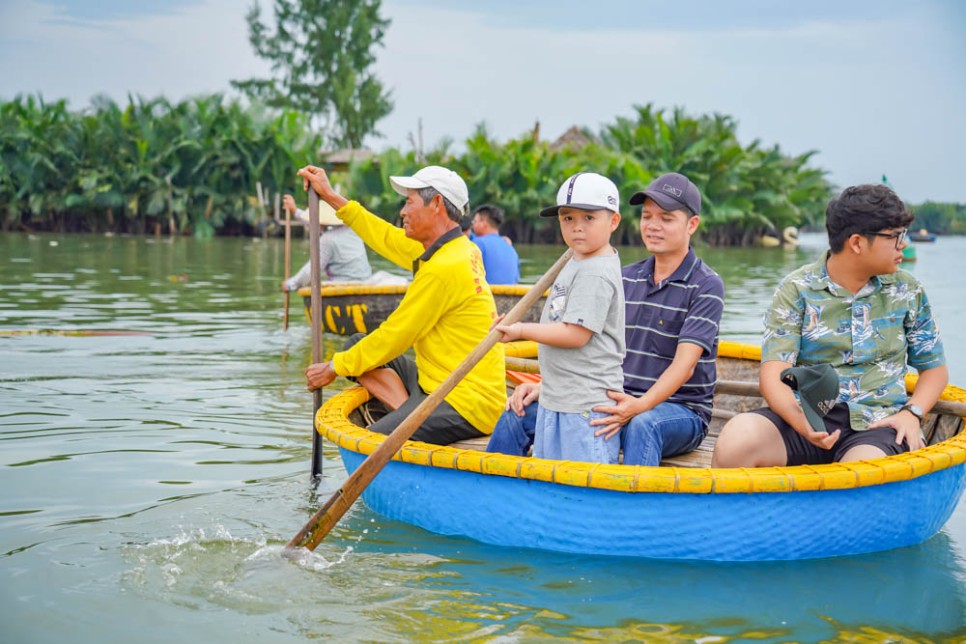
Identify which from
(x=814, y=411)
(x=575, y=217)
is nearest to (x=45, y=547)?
(x=575, y=217)

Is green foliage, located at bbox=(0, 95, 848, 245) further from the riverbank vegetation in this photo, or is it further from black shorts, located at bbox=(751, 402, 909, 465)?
black shorts, located at bbox=(751, 402, 909, 465)

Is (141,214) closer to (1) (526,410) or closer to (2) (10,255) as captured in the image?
(2) (10,255)

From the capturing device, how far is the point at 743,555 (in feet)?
12.0

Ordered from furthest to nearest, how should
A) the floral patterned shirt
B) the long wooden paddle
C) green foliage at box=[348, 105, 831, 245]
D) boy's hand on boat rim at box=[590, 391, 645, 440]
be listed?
green foliage at box=[348, 105, 831, 245]
the long wooden paddle
the floral patterned shirt
boy's hand on boat rim at box=[590, 391, 645, 440]

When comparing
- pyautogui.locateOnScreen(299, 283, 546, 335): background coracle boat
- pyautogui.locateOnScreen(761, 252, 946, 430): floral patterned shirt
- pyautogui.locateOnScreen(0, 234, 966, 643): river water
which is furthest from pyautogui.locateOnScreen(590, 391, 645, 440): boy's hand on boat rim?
pyautogui.locateOnScreen(299, 283, 546, 335): background coracle boat

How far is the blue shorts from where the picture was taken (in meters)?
3.67

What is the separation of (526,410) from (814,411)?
1.06m

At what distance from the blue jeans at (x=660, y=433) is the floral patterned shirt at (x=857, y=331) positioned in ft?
1.27

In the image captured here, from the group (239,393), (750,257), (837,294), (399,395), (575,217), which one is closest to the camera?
(575,217)

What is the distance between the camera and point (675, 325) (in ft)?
13.1

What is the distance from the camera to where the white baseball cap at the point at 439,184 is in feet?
13.6

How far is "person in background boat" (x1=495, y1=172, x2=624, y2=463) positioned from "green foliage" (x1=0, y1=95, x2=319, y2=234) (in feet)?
86.3

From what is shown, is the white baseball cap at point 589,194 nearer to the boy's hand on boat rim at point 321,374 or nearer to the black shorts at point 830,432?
the black shorts at point 830,432

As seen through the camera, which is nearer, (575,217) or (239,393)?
(575,217)
